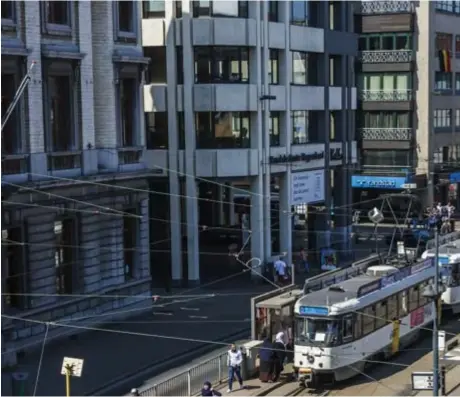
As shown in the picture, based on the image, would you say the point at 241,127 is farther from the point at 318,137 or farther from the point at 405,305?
the point at 405,305

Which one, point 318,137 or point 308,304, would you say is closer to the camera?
point 308,304

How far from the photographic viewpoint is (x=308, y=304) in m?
29.0

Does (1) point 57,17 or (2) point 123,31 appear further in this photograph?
(2) point 123,31

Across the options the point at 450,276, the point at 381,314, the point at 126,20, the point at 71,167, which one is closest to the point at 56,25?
the point at 71,167

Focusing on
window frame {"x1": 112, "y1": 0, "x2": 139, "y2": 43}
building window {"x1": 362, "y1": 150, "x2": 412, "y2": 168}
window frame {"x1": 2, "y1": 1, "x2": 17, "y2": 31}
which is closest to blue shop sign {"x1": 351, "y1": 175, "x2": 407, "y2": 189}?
building window {"x1": 362, "y1": 150, "x2": 412, "y2": 168}

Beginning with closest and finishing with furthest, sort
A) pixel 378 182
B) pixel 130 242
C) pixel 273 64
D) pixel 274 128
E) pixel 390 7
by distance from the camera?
pixel 130 242, pixel 273 64, pixel 274 128, pixel 390 7, pixel 378 182

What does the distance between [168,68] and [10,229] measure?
16.2 metres

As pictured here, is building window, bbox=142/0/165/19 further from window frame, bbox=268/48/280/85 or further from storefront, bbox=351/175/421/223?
A: storefront, bbox=351/175/421/223

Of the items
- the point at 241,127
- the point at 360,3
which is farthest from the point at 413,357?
the point at 360,3

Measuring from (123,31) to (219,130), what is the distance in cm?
961

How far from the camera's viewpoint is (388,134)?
72.5 meters

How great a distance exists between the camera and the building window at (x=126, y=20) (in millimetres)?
37344

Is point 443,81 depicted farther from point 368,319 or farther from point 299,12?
point 368,319

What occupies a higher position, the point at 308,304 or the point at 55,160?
the point at 55,160
